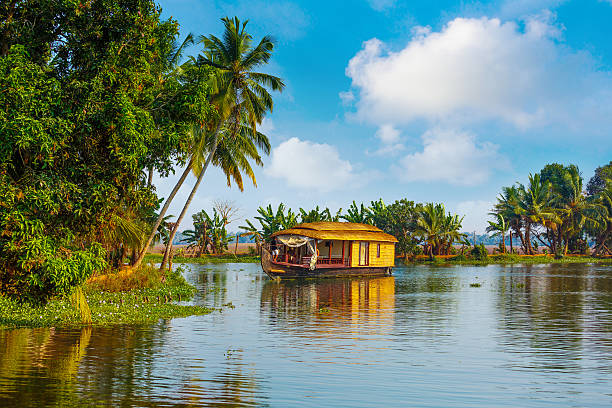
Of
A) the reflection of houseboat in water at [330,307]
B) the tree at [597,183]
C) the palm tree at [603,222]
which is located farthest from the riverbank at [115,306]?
the tree at [597,183]

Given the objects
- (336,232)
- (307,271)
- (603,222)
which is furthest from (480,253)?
(307,271)

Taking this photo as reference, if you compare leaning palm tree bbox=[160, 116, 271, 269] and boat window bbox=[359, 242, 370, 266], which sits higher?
leaning palm tree bbox=[160, 116, 271, 269]

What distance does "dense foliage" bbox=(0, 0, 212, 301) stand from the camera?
10.1 m

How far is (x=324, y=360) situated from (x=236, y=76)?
20.7m

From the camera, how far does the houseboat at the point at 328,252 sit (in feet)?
119

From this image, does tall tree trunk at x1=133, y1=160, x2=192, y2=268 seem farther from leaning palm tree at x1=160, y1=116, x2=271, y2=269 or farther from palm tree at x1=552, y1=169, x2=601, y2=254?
palm tree at x1=552, y1=169, x2=601, y2=254

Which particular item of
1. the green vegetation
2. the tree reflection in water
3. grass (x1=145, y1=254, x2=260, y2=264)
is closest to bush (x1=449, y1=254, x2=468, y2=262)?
grass (x1=145, y1=254, x2=260, y2=264)

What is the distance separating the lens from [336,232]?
38.6 m

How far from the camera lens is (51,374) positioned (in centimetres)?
905

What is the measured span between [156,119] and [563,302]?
1890cm

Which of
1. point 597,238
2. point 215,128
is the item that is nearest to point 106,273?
point 215,128

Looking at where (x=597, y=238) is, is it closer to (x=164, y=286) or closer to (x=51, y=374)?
(x=164, y=286)

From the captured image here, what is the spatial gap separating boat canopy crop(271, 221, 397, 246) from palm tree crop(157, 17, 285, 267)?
997 centimetres

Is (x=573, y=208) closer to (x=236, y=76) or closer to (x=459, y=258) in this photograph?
(x=459, y=258)
